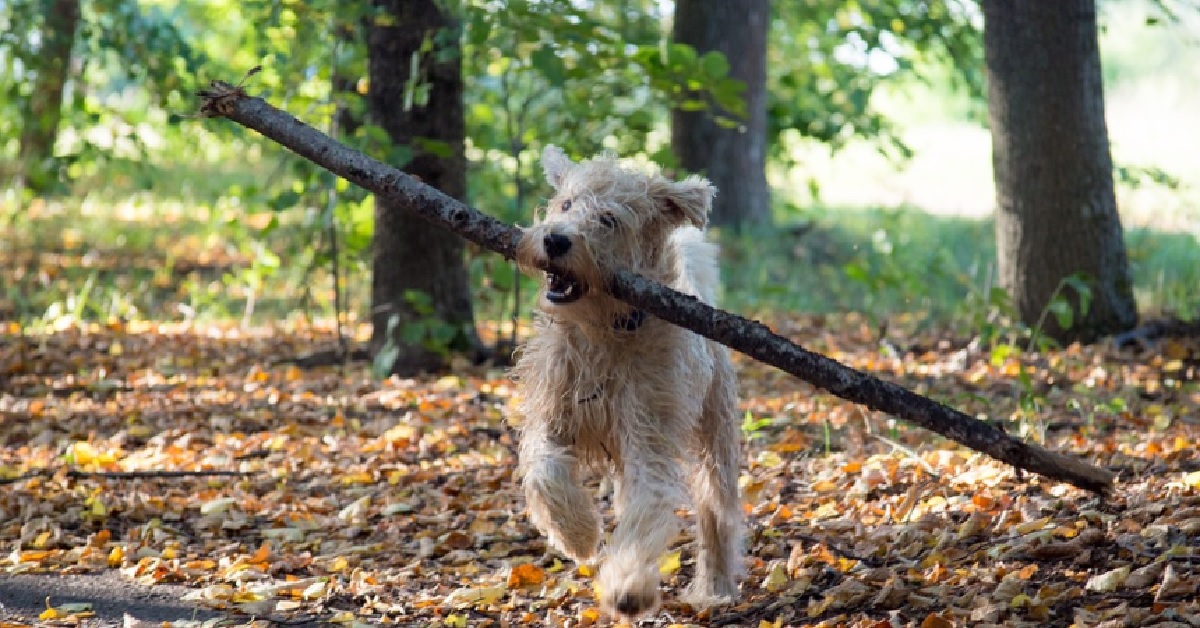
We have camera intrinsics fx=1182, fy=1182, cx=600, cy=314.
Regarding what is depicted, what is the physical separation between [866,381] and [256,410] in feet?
16.4

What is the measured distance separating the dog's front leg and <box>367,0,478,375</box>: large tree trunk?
4117 mm

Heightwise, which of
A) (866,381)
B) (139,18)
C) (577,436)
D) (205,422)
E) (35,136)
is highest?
(139,18)

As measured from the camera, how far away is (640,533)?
415cm

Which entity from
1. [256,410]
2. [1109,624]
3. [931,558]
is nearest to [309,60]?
[256,410]

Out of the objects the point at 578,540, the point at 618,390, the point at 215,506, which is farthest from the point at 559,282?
the point at 215,506

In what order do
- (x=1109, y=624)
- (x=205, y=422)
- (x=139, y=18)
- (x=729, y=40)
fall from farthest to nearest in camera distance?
(x=729, y=40) < (x=139, y=18) < (x=205, y=422) < (x=1109, y=624)

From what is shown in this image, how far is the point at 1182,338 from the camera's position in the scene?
26.1 ft

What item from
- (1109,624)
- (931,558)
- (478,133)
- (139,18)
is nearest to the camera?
(1109,624)

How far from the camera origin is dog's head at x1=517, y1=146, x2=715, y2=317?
14.0 feet

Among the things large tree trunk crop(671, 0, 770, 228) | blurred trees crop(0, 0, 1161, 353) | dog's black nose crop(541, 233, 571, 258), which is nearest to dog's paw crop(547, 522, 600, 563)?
dog's black nose crop(541, 233, 571, 258)

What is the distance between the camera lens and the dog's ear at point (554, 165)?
4.97m

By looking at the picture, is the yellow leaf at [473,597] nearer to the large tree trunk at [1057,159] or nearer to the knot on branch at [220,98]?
the knot on branch at [220,98]

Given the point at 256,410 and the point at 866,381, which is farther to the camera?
the point at 256,410

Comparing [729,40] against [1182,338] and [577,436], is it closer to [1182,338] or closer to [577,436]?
[1182,338]
